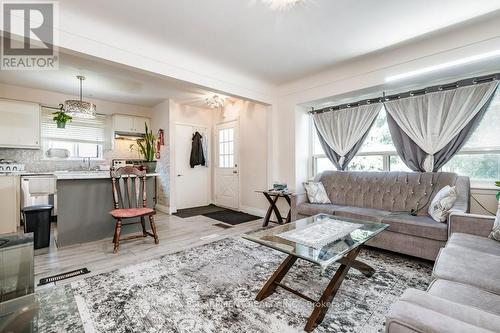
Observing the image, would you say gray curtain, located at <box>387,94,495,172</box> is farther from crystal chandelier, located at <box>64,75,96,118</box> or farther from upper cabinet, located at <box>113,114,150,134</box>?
upper cabinet, located at <box>113,114,150,134</box>

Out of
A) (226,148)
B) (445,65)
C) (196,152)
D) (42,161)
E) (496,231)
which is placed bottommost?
(496,231)

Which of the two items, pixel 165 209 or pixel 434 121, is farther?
pixel 165 209

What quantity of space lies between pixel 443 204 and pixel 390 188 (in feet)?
2.43

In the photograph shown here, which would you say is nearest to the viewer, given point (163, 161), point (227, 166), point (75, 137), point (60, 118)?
point (60, 118)

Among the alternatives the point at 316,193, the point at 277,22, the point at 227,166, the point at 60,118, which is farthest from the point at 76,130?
the point at 316,193

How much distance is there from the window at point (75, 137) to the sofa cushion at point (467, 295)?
6303mm

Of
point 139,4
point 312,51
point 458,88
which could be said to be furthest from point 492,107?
point 139,4

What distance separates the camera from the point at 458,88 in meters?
2.72

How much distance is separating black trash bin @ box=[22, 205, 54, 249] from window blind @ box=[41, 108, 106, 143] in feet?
8.50

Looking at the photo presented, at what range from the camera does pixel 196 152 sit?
5.52 meters

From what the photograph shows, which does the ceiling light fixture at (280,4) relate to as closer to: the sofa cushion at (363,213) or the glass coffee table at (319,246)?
the glass coffee table at (319,246)

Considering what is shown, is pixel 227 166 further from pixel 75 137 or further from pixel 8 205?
pixel 8 205

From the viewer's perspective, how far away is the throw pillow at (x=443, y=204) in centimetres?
233

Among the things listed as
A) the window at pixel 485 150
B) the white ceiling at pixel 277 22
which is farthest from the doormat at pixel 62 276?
the window at pixel 485 150
